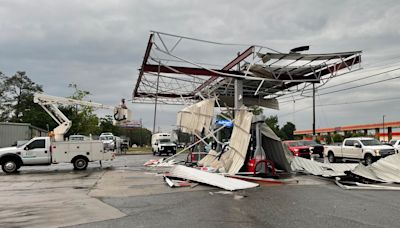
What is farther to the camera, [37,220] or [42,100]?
[42,100]

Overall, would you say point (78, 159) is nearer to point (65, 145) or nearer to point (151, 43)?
point (65, 145)

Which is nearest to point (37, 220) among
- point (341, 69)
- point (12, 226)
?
point (12, 226)

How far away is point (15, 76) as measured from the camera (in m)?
81.1

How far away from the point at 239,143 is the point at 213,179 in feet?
11.8

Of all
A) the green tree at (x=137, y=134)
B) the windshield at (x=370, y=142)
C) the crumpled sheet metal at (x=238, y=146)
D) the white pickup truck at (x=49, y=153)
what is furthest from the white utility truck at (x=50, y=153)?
the green tree at (x=137, y=134)

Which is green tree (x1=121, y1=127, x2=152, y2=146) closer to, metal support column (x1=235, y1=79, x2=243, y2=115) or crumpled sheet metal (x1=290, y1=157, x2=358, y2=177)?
metal support column (x1=235, y1=79, x2=243, y2=115)

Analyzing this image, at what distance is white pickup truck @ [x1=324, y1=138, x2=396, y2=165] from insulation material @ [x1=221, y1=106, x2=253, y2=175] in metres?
12.7

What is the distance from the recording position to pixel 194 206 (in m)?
9.88

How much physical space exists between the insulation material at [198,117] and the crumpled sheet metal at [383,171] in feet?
26.8

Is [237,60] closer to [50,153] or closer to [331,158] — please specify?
[50,153]

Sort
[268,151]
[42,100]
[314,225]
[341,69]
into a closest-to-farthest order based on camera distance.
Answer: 1. [314,225]
2. [268,151]
3. [341,69]
4. [42,100]

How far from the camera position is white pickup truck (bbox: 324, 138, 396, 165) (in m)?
25.5

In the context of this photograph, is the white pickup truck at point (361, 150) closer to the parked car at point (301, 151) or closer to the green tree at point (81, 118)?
the parked car at point (301, 151)

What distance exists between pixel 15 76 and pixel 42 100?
63.6 metres
